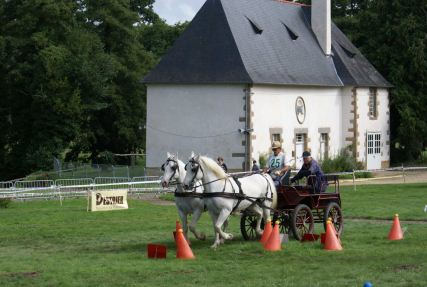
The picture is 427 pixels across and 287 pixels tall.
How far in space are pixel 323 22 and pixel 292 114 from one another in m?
7.52

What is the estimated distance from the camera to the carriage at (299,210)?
1945 centimetres

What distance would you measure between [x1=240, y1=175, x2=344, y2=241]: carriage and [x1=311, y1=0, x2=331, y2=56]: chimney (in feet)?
116

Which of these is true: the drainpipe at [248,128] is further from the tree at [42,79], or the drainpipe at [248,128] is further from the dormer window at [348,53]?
the dormer window at [348,53]

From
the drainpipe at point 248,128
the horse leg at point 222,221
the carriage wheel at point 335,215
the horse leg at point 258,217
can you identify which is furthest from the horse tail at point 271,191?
the drainpipe at point 248,128

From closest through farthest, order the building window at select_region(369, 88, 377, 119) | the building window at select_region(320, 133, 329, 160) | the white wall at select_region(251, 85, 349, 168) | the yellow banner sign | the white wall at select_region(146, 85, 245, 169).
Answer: the yellow banner sign, the white wall at select_region(146, 85, 245, 169), the white wall at select_region(251, 85, 349, 168), the building window at select_region(320, 133, 329, 160), the building window at select_region(369, 88, 377, 119)

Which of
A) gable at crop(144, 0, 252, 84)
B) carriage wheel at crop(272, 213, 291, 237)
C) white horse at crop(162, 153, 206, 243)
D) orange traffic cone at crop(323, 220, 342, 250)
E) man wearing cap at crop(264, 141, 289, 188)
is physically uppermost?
gable at crop(144, 0, 252, 84)

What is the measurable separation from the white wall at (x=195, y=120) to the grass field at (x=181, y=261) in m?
20.9

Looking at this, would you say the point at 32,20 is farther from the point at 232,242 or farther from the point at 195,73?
the point at 232,242

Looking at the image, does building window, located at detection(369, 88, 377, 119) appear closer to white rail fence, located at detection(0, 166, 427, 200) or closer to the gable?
the gable

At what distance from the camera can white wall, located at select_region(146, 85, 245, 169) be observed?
1860 inches

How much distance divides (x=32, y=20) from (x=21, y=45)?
1782 mm

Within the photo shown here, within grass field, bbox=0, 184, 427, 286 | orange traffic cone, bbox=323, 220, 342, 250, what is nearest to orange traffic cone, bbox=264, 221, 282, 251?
grass field, bbox=0, 184, 427, 286

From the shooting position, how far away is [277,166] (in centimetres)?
2048

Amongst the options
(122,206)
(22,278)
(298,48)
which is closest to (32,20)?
(298,48)
